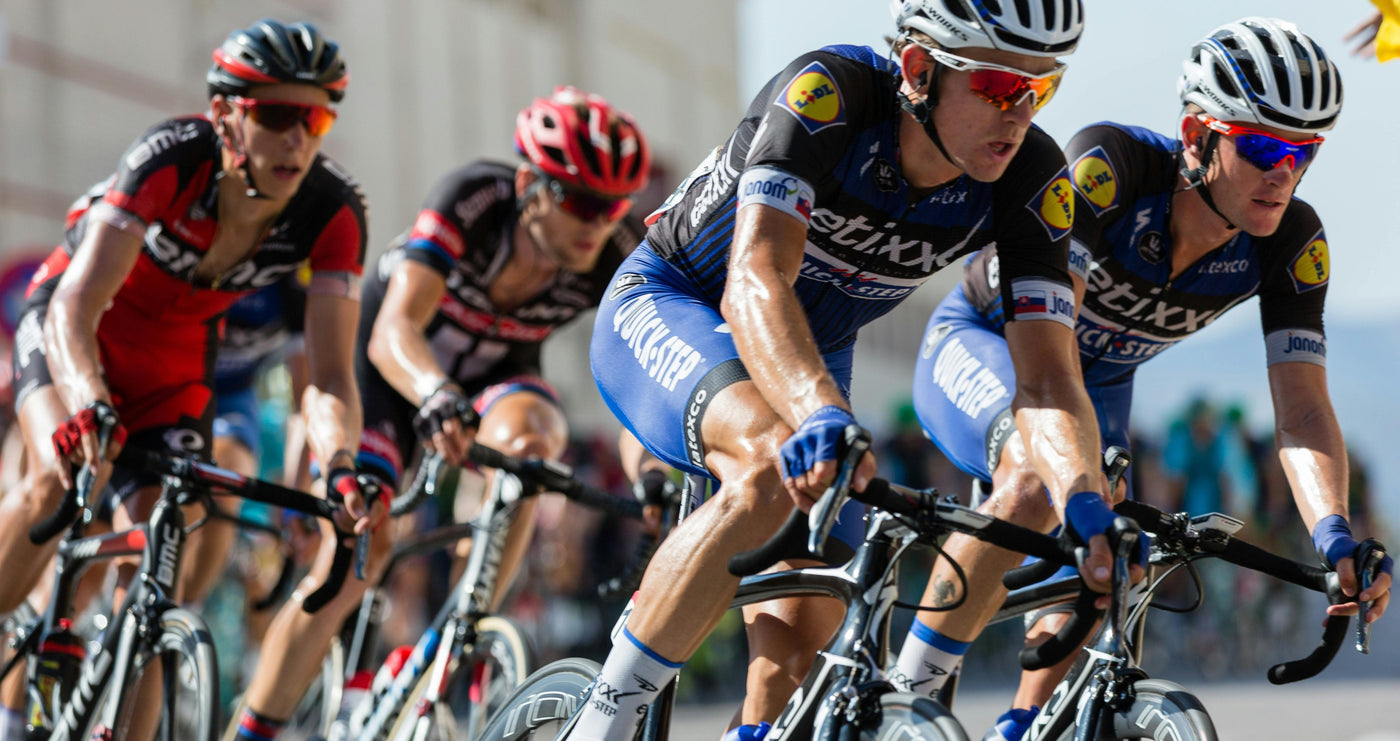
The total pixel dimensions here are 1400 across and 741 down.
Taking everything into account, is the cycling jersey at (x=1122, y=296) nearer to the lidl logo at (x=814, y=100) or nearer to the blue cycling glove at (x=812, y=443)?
the lidl logo at (x=814, y=100)

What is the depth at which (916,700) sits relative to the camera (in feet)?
8.96

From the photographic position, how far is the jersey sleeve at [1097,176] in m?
4.17

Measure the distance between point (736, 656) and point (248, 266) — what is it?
7.70 meters

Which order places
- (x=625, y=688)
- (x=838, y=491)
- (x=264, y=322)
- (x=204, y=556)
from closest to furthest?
(x=838, y=491), (x=625, y=688), (x=204, y=556), (x=264, y=322)

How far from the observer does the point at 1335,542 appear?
366 cm

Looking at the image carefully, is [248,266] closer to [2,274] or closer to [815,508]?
[815,508]

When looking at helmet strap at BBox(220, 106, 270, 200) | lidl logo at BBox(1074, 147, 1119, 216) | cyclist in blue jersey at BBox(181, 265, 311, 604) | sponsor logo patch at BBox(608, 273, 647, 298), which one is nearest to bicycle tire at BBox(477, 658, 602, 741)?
sponsor logo patch at BBox(608, 273, 647, 298)

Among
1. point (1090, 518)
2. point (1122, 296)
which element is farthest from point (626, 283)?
point (1122, 296)

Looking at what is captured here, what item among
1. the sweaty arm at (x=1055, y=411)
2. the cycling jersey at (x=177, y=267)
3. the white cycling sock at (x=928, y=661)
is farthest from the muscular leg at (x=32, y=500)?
the sweaty arm at (x=1055, y=411)

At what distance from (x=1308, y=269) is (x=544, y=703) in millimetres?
2510

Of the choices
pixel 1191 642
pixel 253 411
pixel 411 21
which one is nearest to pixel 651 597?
pixel 253 411

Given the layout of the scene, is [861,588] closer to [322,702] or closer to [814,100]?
[814,100]

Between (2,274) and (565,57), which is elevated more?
(565,57)

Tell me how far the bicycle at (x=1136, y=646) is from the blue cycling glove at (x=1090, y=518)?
31 millimetres
